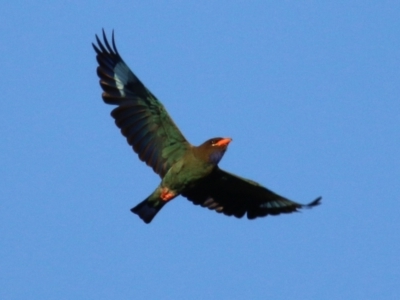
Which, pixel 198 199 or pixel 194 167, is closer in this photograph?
pixel 194 167

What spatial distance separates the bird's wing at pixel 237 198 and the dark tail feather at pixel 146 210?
568mm

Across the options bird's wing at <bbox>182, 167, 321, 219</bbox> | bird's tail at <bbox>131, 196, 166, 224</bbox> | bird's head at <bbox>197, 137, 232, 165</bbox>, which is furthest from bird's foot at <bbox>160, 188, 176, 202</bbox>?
bird's head at <bbox>197, 137, 232, 165</bbox>

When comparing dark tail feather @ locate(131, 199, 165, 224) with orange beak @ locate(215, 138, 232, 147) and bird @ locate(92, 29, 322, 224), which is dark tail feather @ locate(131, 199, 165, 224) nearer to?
bird @ locate(92, 29, 322, 224)

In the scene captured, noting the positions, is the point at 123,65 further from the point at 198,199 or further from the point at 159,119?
the point at 198,199

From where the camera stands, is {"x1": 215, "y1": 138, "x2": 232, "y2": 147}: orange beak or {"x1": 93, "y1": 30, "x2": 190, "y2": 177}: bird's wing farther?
{"x1": 93, "y1": 30, "x2": 190, "y2": 177}: bird's wing

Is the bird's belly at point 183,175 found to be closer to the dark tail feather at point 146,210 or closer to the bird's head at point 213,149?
the bird's head at point 213,149

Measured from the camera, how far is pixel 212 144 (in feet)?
32.9

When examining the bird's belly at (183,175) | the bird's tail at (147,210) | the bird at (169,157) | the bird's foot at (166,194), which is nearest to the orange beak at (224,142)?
the bird at (169,157)

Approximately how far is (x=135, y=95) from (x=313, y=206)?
9.77 feet

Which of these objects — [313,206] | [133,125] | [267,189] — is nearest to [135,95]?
[133,125]

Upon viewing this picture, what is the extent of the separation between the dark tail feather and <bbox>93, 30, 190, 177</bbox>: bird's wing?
18.2 inches

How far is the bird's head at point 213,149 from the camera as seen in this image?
10.0 meters

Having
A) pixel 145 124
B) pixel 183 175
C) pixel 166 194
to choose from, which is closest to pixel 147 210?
pixel 166 194

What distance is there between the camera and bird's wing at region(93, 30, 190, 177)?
1041 cm
